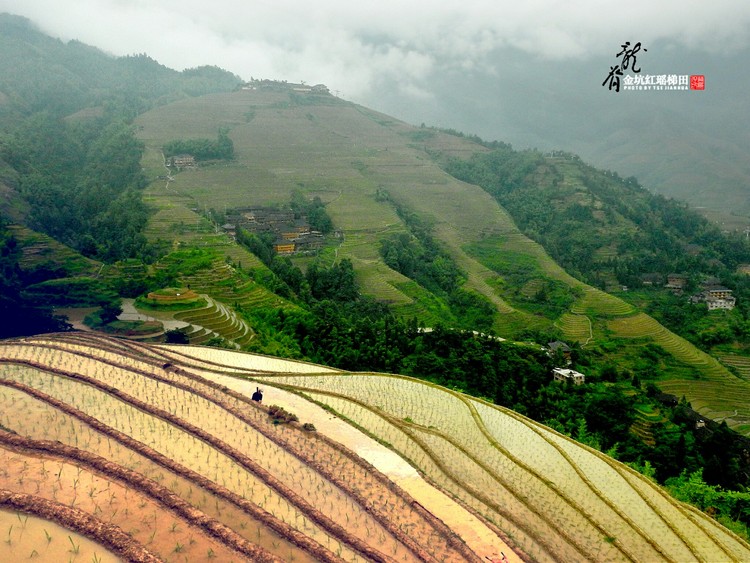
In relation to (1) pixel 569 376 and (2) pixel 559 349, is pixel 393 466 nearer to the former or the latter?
(1) pixel 569 376

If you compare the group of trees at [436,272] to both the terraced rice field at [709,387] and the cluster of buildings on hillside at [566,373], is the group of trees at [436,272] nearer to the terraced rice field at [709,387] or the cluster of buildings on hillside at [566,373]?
the cluster of buildings on hillside at [566,373]

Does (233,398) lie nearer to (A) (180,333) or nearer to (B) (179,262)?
(A) (180,333)

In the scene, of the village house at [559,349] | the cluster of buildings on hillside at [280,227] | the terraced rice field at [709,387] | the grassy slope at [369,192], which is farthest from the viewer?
the cluster of buildings on hillside at [280,227]

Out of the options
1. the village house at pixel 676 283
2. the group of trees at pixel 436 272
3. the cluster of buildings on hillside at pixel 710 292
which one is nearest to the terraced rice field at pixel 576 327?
the group of trees at pixel 436 272

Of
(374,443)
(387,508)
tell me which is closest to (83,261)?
(374,443)

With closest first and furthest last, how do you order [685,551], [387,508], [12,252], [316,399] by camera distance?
[387,508] → [685,551] → [316,399] → [12,252]
